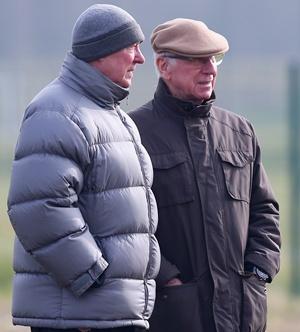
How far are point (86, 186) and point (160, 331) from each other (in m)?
0.81

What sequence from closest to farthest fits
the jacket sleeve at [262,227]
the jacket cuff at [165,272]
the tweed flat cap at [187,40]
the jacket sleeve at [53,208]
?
the jacket sleeve at [53,208], the jacket cuff at [165,272], the tweed flat cap at [187,40], the jacket sleeve at [262,227]

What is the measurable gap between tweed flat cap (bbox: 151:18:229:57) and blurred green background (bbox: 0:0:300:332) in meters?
6.39

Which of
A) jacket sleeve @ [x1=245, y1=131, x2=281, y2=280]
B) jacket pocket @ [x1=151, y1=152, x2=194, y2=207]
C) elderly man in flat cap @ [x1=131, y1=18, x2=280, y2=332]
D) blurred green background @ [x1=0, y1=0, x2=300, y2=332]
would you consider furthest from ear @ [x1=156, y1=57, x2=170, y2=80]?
blurred green background @ [x1=0, y1=0, x2=300, y2=332]

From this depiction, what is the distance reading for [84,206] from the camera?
460 centimetres

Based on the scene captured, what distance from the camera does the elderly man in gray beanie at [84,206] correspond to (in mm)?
4500

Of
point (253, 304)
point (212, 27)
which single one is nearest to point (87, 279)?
point (253, 304)

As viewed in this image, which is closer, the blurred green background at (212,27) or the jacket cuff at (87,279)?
the jacket cuff at (87,279)

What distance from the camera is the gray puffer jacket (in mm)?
4496

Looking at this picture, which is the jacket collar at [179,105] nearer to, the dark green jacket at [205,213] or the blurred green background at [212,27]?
the dark green jacket at [205,213]

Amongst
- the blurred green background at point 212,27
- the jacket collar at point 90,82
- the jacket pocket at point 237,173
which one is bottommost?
the blurred green background at point 212,27

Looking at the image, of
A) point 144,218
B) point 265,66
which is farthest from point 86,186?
point 265,66

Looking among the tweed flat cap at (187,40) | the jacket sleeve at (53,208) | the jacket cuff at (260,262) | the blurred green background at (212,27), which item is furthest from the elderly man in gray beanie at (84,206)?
the blurred green background at (212,27)

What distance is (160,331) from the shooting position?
16.9ft

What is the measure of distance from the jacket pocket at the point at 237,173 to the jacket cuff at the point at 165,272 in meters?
0.34
